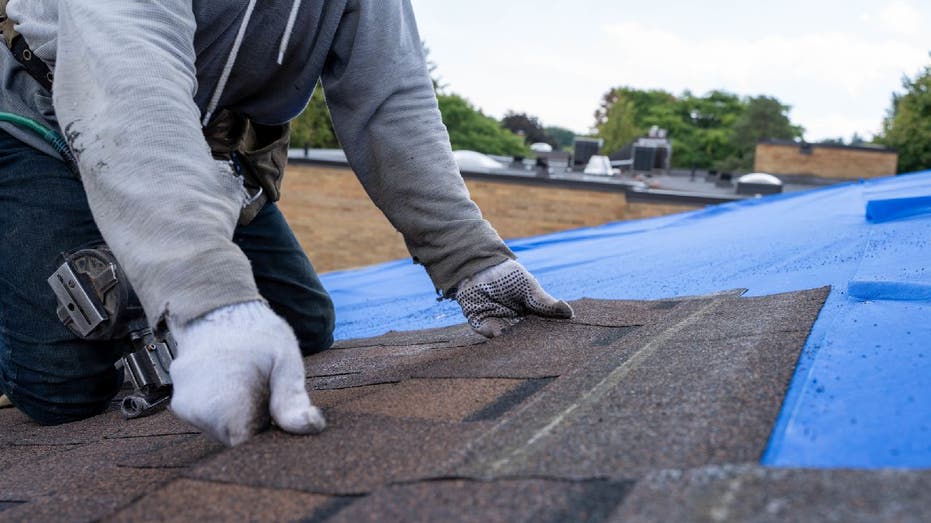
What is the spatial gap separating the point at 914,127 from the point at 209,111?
20.2 meters

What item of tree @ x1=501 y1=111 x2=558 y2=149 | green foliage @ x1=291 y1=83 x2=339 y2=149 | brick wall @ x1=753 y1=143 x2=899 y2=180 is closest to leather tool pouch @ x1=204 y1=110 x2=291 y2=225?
brick wall @ x1=753 y1=143 x2=899 y2=180

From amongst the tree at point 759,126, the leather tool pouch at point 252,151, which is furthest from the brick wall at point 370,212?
the tree at point 759,126

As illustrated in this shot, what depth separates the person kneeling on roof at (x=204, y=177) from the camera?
131 cm

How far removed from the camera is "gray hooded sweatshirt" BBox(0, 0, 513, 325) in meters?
1.39

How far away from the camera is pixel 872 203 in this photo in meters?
3.21

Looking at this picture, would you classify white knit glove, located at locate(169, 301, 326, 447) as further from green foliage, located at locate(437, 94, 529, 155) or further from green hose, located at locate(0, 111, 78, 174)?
green foliage, located at locate(437, 94, 529, 155)

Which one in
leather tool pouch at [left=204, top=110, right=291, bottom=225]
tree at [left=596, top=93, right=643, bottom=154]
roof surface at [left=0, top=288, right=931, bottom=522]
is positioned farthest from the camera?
tree at [left=596, top=93, right=643, bottom=154]

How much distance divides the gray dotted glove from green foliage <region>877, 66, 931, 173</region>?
1902 cm

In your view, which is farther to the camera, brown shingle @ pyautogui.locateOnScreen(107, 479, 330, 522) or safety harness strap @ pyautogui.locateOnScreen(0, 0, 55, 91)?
safety harness strap @ pyautogui.locateOnScreen(0, 0, 55, 91)

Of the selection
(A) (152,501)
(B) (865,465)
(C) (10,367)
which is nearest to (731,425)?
(B) (865,465)

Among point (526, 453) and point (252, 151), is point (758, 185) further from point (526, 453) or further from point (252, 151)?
point (526, 453)

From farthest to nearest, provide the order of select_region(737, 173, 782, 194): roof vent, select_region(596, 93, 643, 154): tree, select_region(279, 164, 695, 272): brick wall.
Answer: select_region(596, 93, 643, 154): tree
select_region(737, 173, 782, 194): roof vent
select_region(279, 164, 695, 272): brick wall

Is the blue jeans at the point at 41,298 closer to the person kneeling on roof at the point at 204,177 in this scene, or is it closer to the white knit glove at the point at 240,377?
the person kneeling on roof at the point at 204,177

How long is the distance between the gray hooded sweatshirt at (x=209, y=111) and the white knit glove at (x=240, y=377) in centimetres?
4
